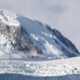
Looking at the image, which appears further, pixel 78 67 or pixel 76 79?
pixel 78 67

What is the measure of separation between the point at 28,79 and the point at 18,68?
56.8 ft

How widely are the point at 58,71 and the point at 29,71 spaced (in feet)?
20.7

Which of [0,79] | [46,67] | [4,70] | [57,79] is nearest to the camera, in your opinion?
[0,79]

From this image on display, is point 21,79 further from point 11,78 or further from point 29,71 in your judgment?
point 29,71

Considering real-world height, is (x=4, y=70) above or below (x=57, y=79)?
above

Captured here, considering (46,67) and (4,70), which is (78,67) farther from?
(4,70)

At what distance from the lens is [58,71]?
94812 millimetres

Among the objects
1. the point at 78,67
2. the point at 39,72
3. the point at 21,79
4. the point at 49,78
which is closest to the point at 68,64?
the point at 78,67

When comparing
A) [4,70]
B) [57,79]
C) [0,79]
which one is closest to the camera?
[0,79]

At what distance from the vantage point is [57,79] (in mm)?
78188

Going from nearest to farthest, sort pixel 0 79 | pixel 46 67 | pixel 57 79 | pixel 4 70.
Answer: pixel 0 79 → pixel 57 79 → pixel 4 70 → pixel 46 67

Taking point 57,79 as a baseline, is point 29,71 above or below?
above

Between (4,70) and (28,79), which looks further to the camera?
(4,70)

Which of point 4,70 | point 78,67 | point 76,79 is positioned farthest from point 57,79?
point 78,67
